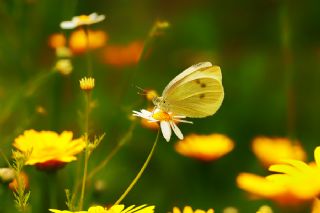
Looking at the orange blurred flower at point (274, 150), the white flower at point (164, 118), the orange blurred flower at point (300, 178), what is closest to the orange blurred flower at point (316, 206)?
the orange blurred flower at point (300, 178)

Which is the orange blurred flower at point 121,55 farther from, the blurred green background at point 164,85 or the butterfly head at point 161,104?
the butterfly head at point 161,104

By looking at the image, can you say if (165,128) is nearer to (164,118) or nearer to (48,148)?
(164,118)

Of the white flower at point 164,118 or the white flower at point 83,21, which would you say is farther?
the white flower at point 83,21

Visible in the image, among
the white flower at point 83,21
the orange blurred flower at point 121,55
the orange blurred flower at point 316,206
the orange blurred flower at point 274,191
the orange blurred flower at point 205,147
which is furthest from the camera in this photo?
the orange blurred flower at point 121,55

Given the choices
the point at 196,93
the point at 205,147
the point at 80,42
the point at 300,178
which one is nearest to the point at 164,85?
the point at 80,42

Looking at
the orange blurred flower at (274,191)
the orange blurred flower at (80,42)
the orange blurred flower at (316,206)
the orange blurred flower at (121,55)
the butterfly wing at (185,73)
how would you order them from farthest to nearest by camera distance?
the orange blurred flower at (121,55), the orange blurred flower at (80,42), the butterfly wing at (185,73), the orange blurred flower at (274,191), the orange blurred flower at (316,206)

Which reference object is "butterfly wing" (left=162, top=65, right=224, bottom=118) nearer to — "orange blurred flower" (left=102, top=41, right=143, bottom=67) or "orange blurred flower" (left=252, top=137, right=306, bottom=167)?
"orange blurred flower" (left=252, top=137, right=306, bottom=167)
